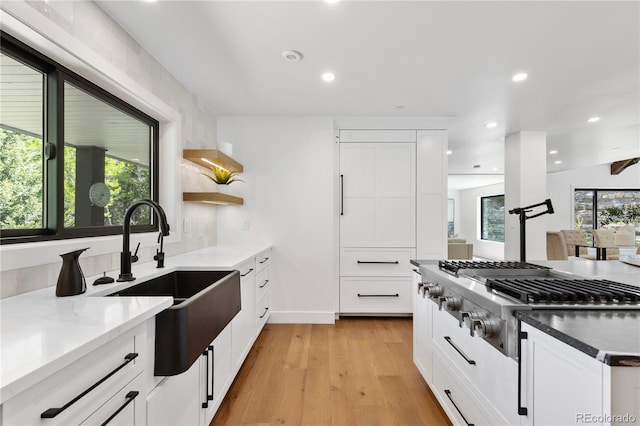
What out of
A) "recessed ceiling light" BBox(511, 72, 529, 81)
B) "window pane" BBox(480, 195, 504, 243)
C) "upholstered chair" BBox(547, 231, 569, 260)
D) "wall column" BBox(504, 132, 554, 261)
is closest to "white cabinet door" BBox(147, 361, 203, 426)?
"recessed ceiling light" BBox(511, 72, 529, 81)

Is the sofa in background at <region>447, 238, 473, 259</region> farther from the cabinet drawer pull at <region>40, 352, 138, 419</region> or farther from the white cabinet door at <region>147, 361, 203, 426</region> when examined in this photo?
the cabinet drawer pull at <region>40, 352, 138, 419</region>

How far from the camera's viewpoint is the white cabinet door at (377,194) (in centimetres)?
375

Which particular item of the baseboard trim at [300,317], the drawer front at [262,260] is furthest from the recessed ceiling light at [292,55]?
the baseboard trim at [300,317]

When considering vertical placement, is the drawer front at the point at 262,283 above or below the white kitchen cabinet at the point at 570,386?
below

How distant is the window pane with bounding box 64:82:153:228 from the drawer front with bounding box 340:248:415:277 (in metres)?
2.25

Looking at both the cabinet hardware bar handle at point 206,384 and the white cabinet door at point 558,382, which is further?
the cabinet hardware bar handle at point 206,384

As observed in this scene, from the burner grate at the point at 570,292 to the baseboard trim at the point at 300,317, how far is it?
8.30 ft

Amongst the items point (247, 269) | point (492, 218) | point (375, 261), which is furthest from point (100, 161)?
point (492, 218)

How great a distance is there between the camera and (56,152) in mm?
1505

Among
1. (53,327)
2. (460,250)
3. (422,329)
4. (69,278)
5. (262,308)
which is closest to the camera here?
(53,327)

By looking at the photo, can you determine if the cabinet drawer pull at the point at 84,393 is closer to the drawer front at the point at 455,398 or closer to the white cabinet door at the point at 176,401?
the white cabinet door at the point at 176,401

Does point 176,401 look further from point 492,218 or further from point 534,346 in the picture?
point 492,218

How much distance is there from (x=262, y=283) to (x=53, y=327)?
2246mm

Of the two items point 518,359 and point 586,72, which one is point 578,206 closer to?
point 586,72
